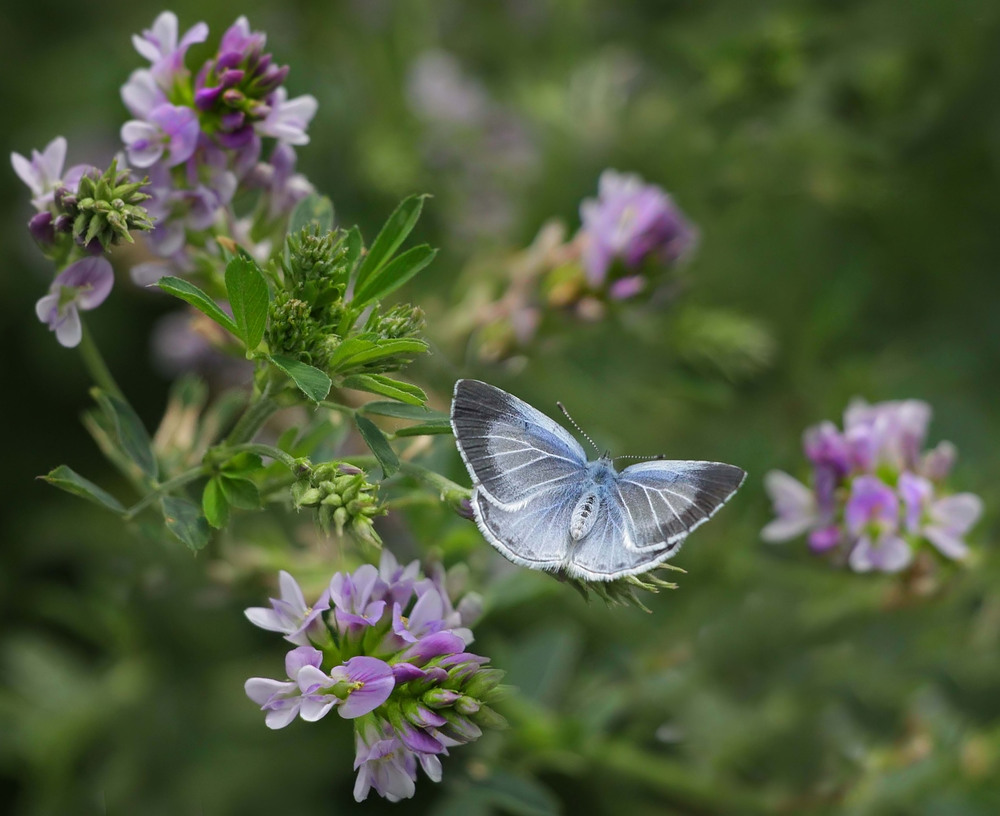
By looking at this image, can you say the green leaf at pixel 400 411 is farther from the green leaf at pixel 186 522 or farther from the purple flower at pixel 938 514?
the purple flower at pixel 938 514

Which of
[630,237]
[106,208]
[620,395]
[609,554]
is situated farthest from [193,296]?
[620,395]

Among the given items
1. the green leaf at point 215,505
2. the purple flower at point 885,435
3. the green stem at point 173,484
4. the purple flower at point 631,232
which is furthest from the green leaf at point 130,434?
the purple flower at point 885,435

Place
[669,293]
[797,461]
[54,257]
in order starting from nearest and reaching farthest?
[54,257] < [669,293] < [797,461]

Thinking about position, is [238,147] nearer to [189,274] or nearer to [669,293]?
[189,274]

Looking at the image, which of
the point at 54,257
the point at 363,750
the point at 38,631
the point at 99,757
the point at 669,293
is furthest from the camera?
the point at 38,631

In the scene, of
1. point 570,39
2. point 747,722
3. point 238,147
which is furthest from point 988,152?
point 238,147
